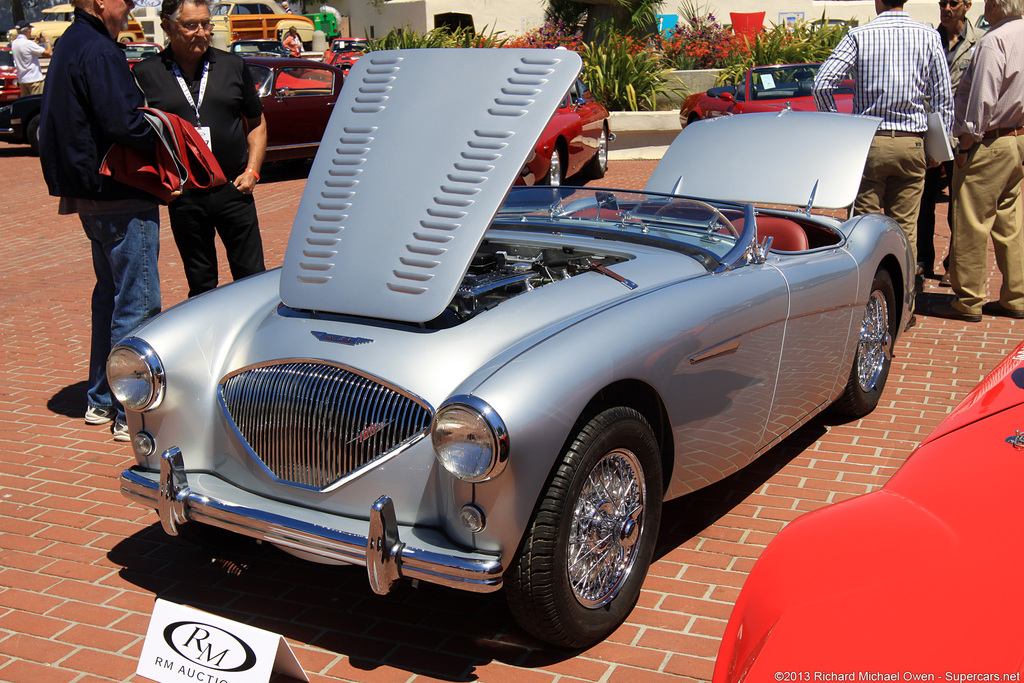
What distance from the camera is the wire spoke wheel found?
2777 millimetres

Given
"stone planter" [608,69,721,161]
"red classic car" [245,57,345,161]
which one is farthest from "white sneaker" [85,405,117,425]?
"stone planter" [608,69,721,161]

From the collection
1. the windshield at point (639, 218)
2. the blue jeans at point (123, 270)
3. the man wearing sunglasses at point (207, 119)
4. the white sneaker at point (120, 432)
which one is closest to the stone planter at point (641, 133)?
the man wearing sunglasses at point (207, 119)

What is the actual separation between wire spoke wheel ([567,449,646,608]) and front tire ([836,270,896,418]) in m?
1.91

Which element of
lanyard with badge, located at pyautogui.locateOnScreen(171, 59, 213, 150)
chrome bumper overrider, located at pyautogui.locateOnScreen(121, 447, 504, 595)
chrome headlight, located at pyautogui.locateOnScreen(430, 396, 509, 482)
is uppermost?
lanyard with badge, located at pyautogui.locateOnScreen(171, 59, 213, 150)

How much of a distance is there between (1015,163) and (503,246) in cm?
407

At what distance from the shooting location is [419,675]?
2.75m

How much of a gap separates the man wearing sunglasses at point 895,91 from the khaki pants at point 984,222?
1.36 ft

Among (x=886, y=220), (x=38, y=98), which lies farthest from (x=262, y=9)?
(x=886, y=220)

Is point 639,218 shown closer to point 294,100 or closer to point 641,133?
point 294,100

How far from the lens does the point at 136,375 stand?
10.4 feet

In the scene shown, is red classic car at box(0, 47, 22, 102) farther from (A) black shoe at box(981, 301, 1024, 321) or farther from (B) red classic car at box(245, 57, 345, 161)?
(A) black shoe at box(981, 301, 1024, 321)

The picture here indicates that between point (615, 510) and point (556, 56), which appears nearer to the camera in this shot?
point (615, 510)

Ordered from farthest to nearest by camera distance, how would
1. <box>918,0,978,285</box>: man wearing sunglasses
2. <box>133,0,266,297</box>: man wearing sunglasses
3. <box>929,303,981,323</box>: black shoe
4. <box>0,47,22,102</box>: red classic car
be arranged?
1. <box>0,47,22,102</box>: red classic car
2. <box>918,0,978,285</box>: man wearing sunglasses
3. <box>929,303,981,323</box>: black shoe
4. <box>133,0,266,297</box>: man wearing sunglasses

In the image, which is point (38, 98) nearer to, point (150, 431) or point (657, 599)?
point (150, 431)
